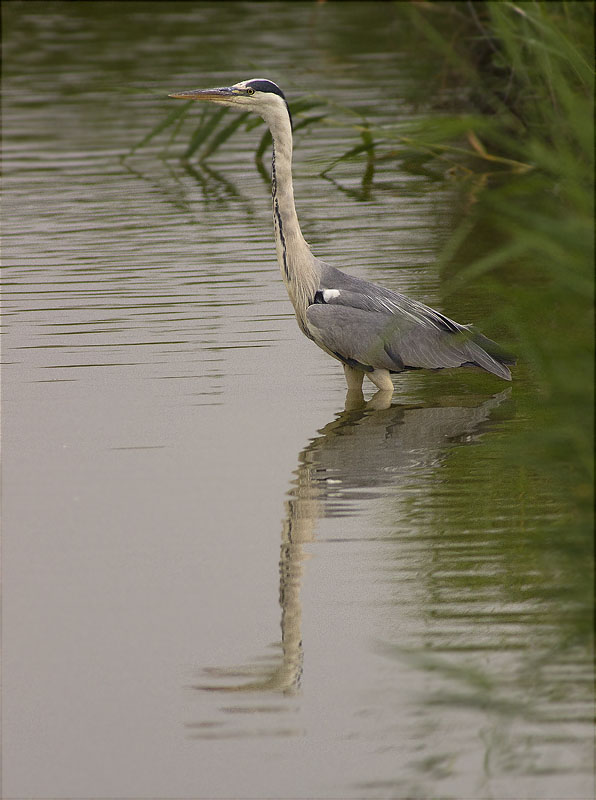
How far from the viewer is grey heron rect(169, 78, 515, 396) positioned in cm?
689

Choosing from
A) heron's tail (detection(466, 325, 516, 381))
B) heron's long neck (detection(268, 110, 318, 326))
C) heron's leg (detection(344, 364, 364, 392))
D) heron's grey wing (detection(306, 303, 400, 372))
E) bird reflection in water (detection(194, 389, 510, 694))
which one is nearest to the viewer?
bird reflection in water (detection(194, 389, 510, 694))

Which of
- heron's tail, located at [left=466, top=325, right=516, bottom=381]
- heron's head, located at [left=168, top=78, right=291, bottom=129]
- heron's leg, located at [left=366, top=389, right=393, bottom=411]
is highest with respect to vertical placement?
heron's head, located at [left=168, top=78, right=291, bottom=129]

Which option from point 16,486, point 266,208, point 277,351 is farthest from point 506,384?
point 266,208

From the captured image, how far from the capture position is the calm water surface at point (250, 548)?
397 cm

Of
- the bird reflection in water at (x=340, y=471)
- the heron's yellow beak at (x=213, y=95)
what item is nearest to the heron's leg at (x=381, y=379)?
the bird reflection in water at (x=340, y=471)

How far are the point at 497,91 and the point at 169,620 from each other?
350 inches

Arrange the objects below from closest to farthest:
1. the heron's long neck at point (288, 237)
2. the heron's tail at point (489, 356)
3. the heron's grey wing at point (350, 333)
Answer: the heron's grey wing at point (350, 333), the heron's tail at point (489, 356), the heron's long neck at point (288, 237)

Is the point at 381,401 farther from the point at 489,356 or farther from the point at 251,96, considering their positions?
the point at 251,96

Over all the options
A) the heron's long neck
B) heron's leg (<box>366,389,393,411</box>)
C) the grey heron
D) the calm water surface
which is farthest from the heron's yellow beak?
heron's leg (<box>366,389,393,411</box>)

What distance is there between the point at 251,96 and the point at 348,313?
123cm

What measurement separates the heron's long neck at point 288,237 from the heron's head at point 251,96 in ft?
0.17

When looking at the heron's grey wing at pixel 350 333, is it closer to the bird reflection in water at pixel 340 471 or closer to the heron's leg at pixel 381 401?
the heron's leg at pixel 381 401

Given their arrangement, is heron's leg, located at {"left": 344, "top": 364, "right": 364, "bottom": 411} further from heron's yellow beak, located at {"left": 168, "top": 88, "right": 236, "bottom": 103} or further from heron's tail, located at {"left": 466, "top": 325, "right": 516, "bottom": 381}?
heron's yellow beak, located at {"left": 168, "top": 88, "right": 236, "bottom": 103}

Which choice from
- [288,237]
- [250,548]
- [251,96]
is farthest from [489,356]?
[250,548]
